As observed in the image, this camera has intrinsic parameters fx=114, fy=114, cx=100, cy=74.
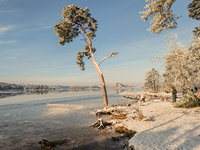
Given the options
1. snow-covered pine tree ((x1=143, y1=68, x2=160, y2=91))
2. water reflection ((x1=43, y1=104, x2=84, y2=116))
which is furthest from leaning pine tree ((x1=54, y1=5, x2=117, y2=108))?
snow-covered pine tree ((x1=143, y1=68, x2=160, y2=91))

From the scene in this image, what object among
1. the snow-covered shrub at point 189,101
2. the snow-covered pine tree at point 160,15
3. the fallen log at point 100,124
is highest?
the snow-covered pine tree at point 160,15

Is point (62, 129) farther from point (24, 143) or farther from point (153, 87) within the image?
point (153, 87)

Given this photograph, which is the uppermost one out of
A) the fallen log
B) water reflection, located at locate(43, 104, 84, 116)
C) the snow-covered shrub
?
the snow-covered shrub

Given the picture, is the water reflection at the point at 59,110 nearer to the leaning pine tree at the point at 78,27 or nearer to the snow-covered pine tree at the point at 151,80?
the leaning pine tree at the point at 78,27

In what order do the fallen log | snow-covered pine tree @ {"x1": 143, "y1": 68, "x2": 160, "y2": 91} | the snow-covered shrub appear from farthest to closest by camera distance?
snow-covered pine tree @ {"x1": 143, "y1": 68, "x2": 160, "y2": 91}
the snow-covered shrub
the fallen log

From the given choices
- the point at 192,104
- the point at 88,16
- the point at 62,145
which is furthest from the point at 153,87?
the point at 62,145

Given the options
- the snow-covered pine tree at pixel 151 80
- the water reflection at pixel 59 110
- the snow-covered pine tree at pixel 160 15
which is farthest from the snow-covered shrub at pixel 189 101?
the snow-covered pine tree at pixel 151 80

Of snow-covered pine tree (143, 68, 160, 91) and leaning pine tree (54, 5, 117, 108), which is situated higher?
leaning pine tree (54, 5, 117, 108)

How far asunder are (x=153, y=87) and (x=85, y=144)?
53.0m

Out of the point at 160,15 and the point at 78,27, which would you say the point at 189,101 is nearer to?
→ the point at 160,15

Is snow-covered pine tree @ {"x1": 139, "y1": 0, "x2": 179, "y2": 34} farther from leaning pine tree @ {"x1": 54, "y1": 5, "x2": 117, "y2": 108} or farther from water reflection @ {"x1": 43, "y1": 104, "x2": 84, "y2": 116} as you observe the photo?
water reflection @ {"x1": 43, "y1": 104, "x2": 84, "y2": 116}

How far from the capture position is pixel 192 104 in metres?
11.8

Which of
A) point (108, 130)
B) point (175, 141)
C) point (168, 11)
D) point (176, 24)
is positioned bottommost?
point (108, 130)

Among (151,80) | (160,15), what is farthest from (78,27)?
(151,80)
